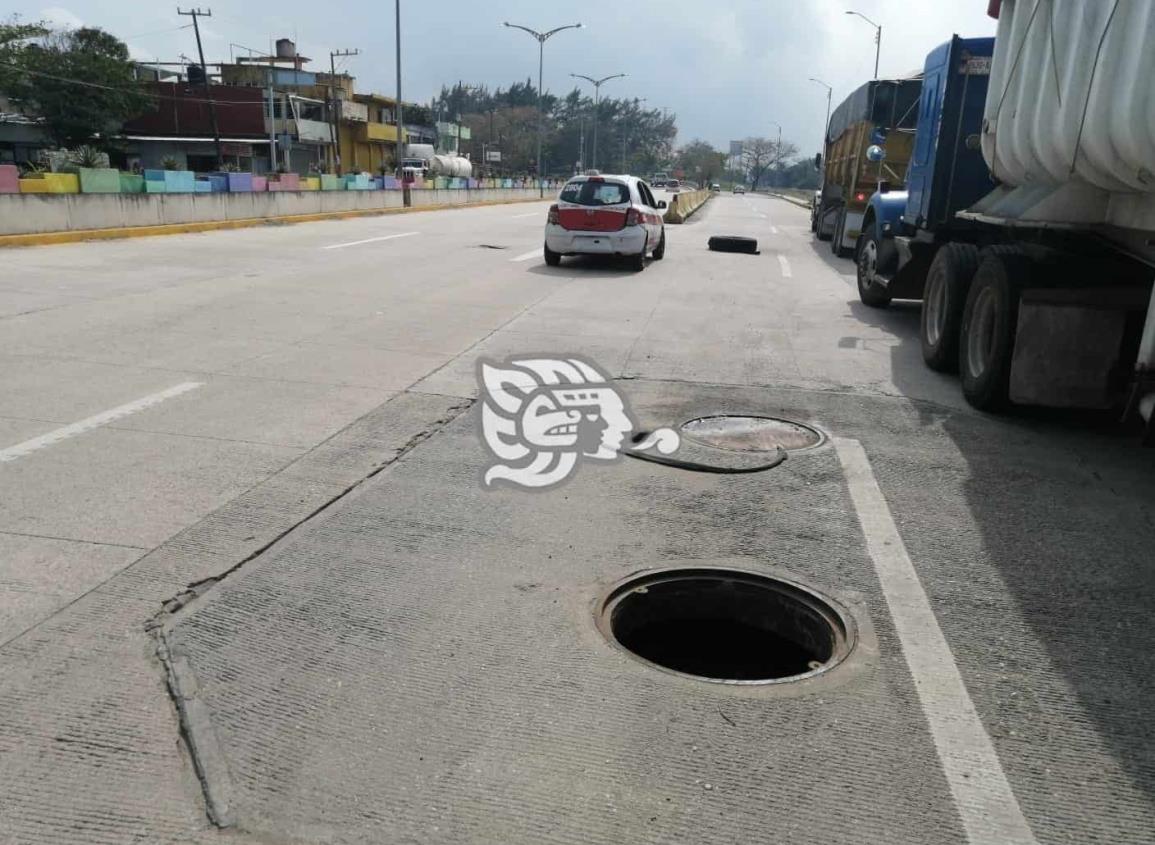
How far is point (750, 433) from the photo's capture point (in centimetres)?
654

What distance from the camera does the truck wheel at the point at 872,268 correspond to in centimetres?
1148

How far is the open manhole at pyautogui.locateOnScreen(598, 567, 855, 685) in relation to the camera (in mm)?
3920

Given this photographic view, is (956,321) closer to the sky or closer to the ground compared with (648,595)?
closer to the sky

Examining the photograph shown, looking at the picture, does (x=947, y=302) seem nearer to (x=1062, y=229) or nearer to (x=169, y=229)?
(x=1062, y=229)

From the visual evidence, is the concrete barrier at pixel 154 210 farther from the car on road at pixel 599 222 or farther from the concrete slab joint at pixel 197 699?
the concrete slab joint at pixel 197 699

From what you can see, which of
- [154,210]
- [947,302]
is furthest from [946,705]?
[154,210]

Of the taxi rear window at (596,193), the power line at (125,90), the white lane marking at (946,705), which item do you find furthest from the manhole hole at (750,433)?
the power line at (125,90)

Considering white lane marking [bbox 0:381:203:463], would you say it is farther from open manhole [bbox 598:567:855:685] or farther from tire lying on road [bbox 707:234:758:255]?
tire lying on road [bbox 707:234:758:255]

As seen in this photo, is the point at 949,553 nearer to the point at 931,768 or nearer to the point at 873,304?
the point at 931,768

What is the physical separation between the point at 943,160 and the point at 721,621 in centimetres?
725

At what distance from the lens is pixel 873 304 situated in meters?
12.9

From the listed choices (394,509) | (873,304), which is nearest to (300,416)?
(394,509)

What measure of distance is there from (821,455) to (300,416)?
3586mm

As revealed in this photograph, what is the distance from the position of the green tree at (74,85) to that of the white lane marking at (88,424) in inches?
2638
